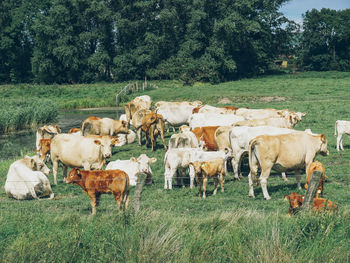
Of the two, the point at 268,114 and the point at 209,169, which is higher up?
the point at 268,114

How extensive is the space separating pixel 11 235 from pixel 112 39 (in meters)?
65.6

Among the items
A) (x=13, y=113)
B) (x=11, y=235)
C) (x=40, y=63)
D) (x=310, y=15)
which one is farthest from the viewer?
(x=310, y=15)

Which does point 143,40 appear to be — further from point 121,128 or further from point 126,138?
point 121,128

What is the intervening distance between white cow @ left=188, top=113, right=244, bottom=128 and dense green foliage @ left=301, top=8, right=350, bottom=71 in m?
66.2

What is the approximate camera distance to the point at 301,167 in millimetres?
12008

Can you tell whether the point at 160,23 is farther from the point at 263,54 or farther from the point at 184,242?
the point at 184,242

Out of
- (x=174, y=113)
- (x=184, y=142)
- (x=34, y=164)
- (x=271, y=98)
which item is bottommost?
(x=34, y=164)

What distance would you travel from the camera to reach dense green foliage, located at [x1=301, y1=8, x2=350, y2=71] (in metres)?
82.1

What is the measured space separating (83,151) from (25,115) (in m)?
17.3

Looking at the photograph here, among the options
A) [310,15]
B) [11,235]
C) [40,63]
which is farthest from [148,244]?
[310,15]

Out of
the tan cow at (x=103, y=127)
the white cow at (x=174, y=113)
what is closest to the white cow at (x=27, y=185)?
the tan cow at (x=103, y=127)

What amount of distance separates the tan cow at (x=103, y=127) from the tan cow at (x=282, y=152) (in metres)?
9.77

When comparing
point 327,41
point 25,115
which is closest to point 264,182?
point 25,115

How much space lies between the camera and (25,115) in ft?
98.0
